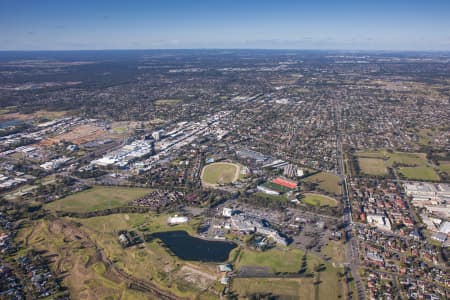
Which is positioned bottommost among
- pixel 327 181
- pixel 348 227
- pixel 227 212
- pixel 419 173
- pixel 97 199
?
pixel 348 227

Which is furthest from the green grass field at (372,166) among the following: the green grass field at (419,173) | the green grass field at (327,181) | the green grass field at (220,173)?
the green grass field at (220,173)

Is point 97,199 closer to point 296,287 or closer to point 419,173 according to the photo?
point 296,287

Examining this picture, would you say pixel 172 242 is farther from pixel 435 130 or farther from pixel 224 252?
pixel 435 130

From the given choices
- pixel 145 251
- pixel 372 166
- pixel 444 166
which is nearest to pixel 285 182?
pixel 372 166

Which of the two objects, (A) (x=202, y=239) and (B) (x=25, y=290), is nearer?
(B) (x=25, y=290)

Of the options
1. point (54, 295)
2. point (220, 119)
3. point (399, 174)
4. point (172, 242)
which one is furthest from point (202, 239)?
point (220, 119)

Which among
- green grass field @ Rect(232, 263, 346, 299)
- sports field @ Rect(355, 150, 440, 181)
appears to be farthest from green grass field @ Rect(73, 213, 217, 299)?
sports field @ Rect(355, 150, 440, 181)
